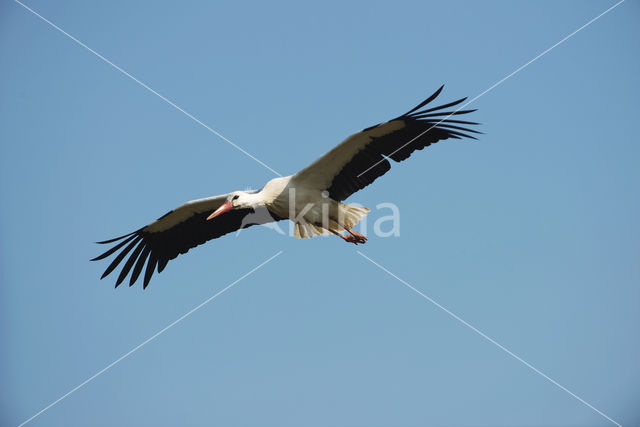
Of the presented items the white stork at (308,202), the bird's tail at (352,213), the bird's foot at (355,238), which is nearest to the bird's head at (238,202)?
the white stork at (308,202)

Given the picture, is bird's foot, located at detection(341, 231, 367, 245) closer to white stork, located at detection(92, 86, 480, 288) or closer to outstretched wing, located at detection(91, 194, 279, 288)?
white stork, located at detection(92, 86, 480, 288)

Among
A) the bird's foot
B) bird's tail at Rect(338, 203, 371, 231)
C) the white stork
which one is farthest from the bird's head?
the bird's foot

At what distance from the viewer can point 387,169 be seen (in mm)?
6902

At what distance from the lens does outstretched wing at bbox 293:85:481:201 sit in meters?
6.55

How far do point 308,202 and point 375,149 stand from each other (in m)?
0.97

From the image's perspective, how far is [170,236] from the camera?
26.5 ft

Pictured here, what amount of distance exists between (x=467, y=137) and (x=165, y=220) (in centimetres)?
368

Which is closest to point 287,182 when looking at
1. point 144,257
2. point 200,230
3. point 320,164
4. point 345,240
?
point 320,164

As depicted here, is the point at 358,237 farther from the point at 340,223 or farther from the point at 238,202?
the point at 238,202

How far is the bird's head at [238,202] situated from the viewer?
23.6ft

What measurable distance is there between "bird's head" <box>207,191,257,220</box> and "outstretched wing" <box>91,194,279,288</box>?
1.23 ft

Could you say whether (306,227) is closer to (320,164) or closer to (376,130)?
(320,164)

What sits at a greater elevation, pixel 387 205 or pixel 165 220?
pixel 387 205

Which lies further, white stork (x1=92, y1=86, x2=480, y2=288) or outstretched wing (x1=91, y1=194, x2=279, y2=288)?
outstretched wing (x1=91, y1=194, x2=279, y2=288)
